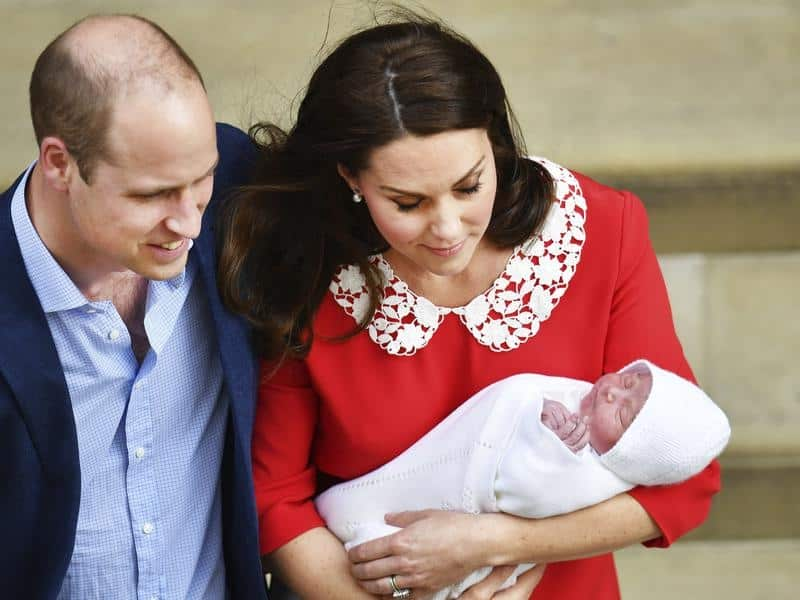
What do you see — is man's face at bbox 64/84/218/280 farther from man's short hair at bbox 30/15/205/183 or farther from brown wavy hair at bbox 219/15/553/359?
brown wavy hair at bbox 219/15/553/359

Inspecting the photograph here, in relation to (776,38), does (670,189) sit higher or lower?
lower

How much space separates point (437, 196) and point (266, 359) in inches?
16.2

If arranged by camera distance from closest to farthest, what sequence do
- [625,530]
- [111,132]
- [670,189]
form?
1. [111,132]
2. [625,530]
3. [670,189]

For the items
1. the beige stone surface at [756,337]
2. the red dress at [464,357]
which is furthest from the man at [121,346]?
the beige stone surface at [756,337]

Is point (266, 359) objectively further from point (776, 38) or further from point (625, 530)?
point (776, 38)

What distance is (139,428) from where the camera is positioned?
2.02 meters

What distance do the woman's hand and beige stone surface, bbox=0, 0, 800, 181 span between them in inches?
65.2

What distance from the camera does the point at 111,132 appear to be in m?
1.80

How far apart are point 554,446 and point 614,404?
12 centimetres

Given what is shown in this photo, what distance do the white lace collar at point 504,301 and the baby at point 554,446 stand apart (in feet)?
0.31

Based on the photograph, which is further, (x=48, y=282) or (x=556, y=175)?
(x=556, y=175)

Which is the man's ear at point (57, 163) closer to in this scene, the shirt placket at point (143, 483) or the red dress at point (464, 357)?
the shirt placket at point (143, 483)

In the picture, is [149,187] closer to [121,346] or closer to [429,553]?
[121,346]

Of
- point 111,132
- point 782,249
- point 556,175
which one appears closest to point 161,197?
point 111,132
